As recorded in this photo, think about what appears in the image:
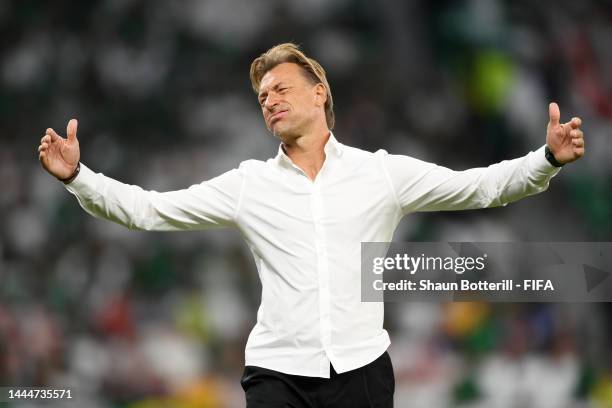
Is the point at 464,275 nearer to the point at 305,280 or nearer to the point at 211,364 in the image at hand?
the point at 211,364

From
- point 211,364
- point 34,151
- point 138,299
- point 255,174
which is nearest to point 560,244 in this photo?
point 211,364

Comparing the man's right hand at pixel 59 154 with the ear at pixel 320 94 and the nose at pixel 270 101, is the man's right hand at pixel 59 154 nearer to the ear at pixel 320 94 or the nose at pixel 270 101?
the nose at pixel 270 101

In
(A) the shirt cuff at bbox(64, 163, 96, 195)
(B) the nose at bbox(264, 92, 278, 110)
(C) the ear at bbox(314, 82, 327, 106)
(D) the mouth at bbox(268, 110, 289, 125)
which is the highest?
(C) the ear at bbox(314, 82, 327, 106)

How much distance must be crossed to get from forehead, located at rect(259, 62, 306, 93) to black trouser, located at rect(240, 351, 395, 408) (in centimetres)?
78

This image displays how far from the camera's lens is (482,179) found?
234 cm

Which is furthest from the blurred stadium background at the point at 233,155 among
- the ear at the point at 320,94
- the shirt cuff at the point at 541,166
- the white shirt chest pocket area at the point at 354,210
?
the shirt cuff at the point at 541,166

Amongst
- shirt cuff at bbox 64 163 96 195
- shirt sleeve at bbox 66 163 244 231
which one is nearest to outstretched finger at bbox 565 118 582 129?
shirt sleeve at bbox 66 163 244 231

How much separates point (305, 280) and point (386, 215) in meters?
0.28

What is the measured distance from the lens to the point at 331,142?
244 cm

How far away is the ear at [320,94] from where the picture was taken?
101 inches

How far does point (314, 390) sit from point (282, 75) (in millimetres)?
868

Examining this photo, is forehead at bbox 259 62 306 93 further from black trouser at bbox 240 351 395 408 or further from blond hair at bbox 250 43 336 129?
black trouser at bbox 240 351 395 408

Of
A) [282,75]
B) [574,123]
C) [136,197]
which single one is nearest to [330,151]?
[282,75]

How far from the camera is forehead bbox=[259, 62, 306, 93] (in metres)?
2.52
